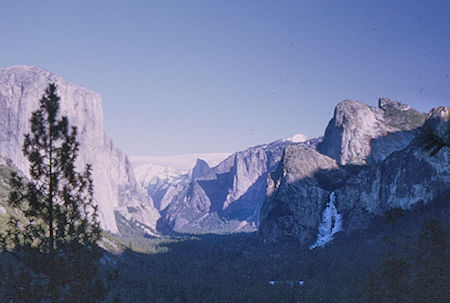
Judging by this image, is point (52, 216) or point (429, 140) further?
point (52, 216)

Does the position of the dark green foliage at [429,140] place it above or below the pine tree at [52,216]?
above

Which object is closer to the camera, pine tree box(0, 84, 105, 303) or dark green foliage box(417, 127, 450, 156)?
dark green foliage box(417, 127, 450, 156)

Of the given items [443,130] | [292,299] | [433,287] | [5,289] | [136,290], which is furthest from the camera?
[136,290]

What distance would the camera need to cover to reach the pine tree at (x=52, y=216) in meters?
31.0

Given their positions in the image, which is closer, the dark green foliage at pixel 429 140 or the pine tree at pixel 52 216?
the dark green foliage at pixel 429 140

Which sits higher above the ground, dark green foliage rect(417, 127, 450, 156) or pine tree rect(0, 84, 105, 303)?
dark green foliage rect(417, 127, 450, 156)

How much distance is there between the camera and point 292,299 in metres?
162

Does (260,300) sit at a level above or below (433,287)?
below

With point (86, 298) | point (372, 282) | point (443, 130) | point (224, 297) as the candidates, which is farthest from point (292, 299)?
point (443, 130)

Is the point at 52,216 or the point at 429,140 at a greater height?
the point at 429,140

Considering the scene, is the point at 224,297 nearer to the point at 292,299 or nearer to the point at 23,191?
the point at 292,299

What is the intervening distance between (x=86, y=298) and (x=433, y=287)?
121 feet

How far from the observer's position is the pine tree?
31.0 m

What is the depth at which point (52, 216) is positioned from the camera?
32.4 meters
